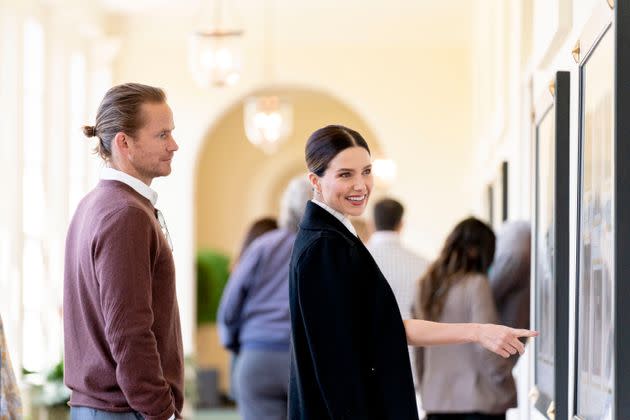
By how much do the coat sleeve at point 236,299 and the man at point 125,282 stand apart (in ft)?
8.27

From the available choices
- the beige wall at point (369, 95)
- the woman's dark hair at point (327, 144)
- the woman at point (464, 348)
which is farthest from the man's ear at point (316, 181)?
the beige wall at point (369, 95)

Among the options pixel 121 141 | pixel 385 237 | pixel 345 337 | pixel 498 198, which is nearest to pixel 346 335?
pixel 345 337

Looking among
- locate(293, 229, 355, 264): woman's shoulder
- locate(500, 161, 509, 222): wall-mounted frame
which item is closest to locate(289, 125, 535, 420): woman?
locate(293, 229, 355, 264): woman's shoulder

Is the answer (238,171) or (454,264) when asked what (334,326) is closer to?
(454,264)

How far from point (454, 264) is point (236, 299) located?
1.26 meters

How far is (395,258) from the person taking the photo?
550cm

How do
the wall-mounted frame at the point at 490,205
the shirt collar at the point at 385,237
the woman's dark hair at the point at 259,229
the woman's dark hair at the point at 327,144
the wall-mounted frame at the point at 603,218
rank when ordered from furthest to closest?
the wall-mounted frame at the point at 490,205
the woman's dark hair at the point at 259,229
the shirt collar at the point at 385,237
the woman's dark hair at the point at 327,144
the wall-mounted frame at the point at 603,218

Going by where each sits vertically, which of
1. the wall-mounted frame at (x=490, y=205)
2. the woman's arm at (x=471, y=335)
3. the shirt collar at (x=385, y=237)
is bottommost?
the woman's arm at (x=471, y=335)

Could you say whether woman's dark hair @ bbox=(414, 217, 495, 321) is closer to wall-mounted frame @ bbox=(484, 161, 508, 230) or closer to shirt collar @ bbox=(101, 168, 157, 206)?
wall-mounted frame @ bbox=(484, 161, 508, 230)

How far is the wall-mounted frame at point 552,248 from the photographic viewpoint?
317 centimetres

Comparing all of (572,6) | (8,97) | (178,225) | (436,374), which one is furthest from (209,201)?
(572,6)

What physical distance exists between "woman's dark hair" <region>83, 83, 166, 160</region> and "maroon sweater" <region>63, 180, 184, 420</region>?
4.7 inches

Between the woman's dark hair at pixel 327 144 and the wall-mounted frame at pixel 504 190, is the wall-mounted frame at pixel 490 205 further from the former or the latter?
the woman's dark hair at pixel 327 144

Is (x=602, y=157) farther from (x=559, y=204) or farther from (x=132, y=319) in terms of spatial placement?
(x=132, y=319)
